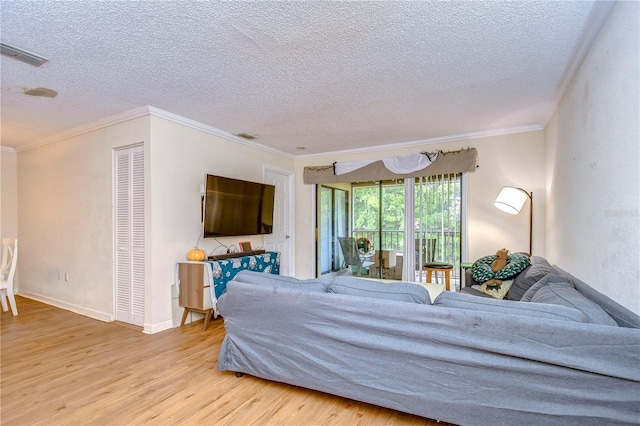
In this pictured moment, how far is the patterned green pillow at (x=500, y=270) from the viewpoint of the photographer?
2928mm

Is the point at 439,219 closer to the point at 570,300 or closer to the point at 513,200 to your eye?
the point at 513,200

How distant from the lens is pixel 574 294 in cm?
175

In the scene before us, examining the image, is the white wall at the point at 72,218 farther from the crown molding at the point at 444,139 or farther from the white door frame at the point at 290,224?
the crown molding at the point at 444,139

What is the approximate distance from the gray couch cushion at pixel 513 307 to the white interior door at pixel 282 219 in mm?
3624

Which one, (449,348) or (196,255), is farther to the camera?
(196,255)

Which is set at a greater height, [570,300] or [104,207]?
[104,207]

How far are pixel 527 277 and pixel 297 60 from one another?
2567mm

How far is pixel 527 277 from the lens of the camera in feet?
8.54

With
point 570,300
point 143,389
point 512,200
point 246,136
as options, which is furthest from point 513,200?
point 143,389

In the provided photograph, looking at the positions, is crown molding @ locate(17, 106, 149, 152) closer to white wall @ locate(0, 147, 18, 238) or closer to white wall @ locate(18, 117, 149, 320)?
white wall @ locate(18, 117, 149, 320)

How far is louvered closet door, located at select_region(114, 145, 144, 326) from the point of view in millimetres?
3410

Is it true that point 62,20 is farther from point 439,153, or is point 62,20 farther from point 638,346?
point 439,153

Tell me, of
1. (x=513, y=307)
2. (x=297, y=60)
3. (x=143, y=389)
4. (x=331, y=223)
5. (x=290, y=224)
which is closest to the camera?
(x=513, y=307)

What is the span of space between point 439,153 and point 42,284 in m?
6.06
